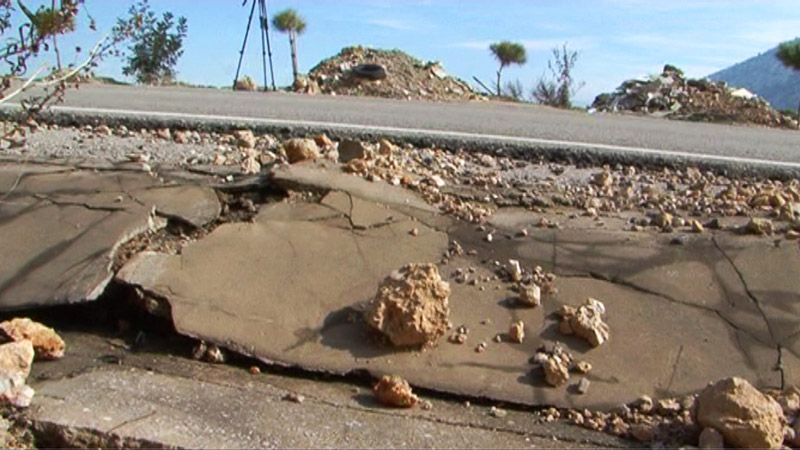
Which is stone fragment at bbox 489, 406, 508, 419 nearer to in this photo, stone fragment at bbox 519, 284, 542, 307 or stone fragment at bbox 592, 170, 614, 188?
stone fragment at bbox 519, 284, 542, 307

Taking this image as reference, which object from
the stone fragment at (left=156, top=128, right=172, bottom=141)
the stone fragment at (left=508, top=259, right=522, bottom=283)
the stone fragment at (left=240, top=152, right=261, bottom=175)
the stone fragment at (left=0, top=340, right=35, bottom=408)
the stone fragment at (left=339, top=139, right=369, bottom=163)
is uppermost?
the stone fragment at (left=156, top=128, right=172, bottom=141)

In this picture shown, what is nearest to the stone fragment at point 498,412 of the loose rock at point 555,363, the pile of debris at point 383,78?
the loose rock at point 555,363

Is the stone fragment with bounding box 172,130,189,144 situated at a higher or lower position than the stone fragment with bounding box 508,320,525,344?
higher

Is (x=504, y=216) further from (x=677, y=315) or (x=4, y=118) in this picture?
(x=4, y=118)

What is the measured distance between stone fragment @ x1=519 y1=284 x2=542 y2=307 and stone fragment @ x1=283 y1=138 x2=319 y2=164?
133 centimetres

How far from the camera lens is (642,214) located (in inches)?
165

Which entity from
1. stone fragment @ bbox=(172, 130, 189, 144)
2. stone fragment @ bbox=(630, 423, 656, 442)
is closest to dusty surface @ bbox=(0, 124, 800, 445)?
stone fragment @ bbox=(630, 423, 656, 442)

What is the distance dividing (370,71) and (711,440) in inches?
355

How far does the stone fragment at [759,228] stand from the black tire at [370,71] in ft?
25.7

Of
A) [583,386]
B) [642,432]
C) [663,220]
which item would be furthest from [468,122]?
[642,432]

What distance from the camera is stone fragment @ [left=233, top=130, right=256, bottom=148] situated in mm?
5234

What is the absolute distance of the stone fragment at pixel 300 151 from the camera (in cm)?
443

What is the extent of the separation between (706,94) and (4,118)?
852cm

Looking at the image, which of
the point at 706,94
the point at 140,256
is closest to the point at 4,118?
the point at 140,256
